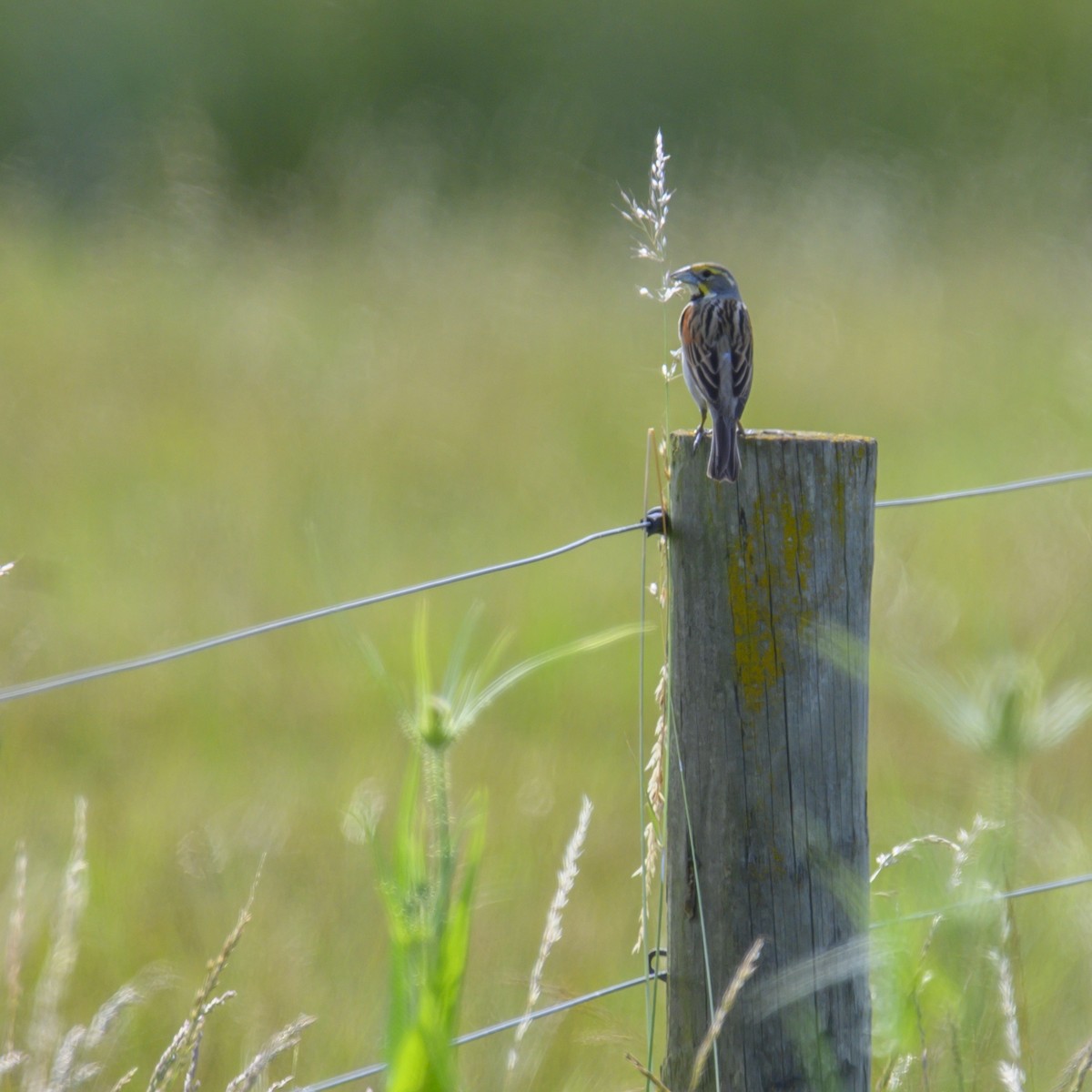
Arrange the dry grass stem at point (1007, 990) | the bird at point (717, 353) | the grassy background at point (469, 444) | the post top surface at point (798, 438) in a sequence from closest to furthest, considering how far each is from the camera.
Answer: the dry grass stem at point (1007, 990), the post top surface at point (798, 438), the bird at point (717, 353), the grassy background at point (469, 444)

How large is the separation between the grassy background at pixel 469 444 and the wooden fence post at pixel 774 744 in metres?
0.17

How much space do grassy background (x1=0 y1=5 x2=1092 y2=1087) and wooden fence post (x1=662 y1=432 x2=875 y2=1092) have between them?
174 millimetres

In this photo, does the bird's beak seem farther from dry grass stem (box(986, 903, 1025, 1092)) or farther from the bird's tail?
dry grass stem (box(986, 903, 1025, 1092))

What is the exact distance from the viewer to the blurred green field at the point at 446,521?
157 inches

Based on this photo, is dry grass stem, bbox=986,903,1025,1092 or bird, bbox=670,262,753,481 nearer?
dry grass stem, bbox=986,903,1025,1092

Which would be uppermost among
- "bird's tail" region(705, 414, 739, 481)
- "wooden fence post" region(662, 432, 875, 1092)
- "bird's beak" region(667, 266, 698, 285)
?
"bird's beak" region(667, 266, 698, 285)

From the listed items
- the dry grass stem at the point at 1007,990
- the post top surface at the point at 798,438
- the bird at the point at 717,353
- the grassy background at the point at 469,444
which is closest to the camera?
the dry grass stem at the point at 1007,990

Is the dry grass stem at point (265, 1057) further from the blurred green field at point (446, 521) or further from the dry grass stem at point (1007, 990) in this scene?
the dry grass stem at point (1007, 990)

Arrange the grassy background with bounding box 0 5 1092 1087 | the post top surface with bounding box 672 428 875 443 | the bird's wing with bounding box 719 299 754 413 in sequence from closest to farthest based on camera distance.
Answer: the post top surface with bounding box 672 428 875 443
the bird's wing with bounding box 719 299 754 413
the grassy background with bounding box 0 5 1092 1087

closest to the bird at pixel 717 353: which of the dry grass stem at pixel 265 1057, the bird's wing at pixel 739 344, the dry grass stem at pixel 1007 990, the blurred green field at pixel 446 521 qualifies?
the bird's wing at pixel 739 344

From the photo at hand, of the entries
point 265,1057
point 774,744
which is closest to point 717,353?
point 774,744

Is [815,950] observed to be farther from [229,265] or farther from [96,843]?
[229,265]

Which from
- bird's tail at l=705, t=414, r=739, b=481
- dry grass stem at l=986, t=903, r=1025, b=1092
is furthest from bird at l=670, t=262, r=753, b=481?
dry grass stem at l=986, t=903, r=1025, b=1092

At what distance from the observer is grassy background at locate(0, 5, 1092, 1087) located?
4133 millimetres
